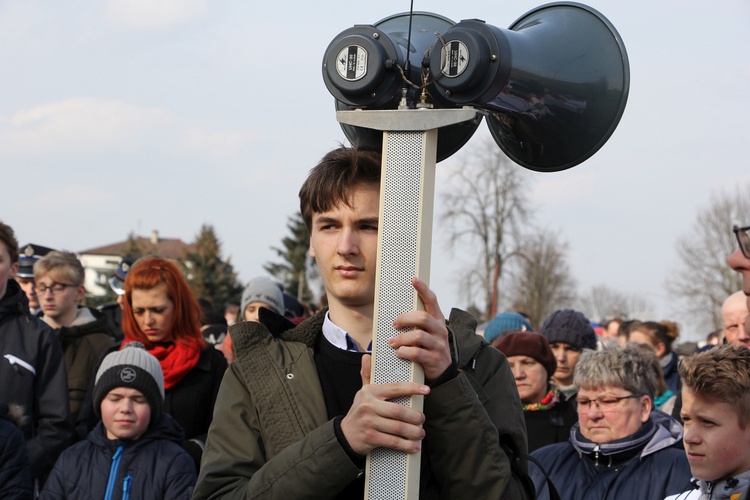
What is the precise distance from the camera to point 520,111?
2861mm

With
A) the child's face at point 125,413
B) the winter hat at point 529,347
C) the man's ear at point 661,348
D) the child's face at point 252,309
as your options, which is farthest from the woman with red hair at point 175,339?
the man's ear at point 661,348

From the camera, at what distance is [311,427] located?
2.76m

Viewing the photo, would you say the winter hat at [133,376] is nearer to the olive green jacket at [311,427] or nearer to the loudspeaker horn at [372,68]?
the olive green jacket at [311,427]

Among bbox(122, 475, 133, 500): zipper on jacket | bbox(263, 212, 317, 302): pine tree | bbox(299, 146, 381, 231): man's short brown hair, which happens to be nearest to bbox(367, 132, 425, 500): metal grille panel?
bbox(299, 146, 381, 231): man's short brown hair

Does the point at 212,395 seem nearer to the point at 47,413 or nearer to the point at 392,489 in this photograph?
the point at 47,413

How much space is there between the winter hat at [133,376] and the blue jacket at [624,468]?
1.96 meters

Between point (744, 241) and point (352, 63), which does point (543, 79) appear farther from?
point (744, 241)

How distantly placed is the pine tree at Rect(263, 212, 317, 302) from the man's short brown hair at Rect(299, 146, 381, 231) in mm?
56158

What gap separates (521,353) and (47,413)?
282 cm

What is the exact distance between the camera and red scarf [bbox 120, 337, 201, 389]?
581 centimetres

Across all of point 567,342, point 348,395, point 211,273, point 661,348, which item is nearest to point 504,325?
point 567,342

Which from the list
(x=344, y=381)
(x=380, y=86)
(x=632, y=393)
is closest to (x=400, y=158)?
(x=380, y=86)

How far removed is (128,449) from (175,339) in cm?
99

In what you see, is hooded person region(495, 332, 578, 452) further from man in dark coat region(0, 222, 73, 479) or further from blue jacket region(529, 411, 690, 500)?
man in dark coat region(0, 222, 73, 479)
